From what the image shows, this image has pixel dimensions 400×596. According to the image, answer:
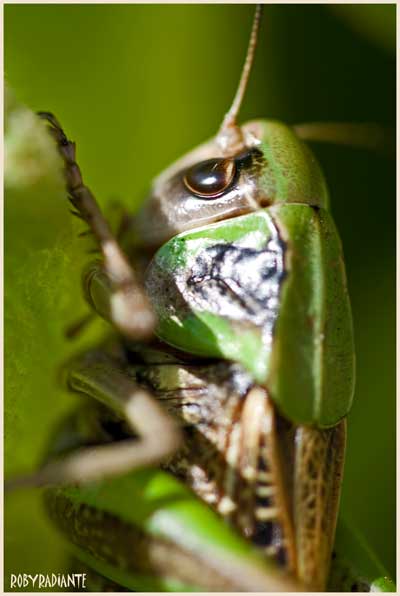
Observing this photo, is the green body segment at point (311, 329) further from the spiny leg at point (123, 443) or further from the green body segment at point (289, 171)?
the spiny leg at point (123, 443)

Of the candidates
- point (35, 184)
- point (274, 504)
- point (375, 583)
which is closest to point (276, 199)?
point (35, 184)

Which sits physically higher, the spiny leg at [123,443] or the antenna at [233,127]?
the antenna at [233,127]

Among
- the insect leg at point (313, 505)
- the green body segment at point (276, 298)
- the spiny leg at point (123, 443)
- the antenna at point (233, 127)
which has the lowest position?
the insect leg at point (313, 505)

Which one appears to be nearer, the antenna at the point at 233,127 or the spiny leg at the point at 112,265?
the spiny leg at the point at 112,265

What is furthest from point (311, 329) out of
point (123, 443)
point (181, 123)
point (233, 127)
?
point (181, 123)

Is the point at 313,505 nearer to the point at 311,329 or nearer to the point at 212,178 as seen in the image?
the point at 311,329

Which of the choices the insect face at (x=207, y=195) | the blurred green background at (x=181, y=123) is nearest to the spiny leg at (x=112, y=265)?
the blurred green background at (x=181, y=123)
